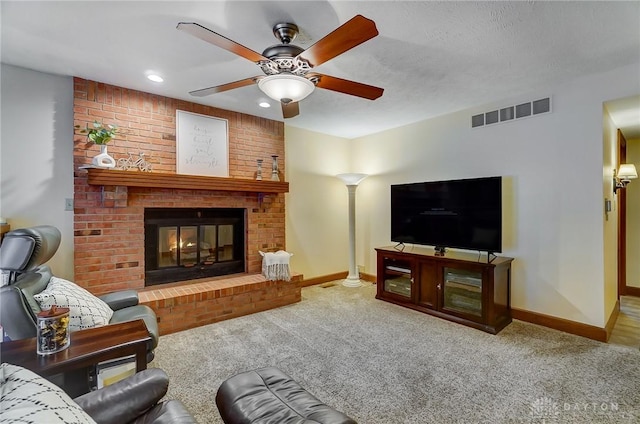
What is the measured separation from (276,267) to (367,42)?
2647 mm

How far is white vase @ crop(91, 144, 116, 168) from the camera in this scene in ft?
9.16

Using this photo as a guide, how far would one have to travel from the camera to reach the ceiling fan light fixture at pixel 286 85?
188 centimetres

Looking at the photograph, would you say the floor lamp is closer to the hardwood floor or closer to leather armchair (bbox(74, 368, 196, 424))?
the hardwood floor

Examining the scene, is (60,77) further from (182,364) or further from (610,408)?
(610,408)

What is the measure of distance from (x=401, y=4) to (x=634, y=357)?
3285 mm

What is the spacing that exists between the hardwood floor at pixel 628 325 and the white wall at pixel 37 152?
525cm

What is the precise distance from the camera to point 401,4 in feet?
5.95

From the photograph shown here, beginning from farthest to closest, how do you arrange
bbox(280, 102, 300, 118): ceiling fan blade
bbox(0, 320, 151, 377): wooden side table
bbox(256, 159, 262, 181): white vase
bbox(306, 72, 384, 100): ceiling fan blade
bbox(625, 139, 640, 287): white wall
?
bbox(625, 139, 640, 287): white wall
bbox(256, 159, 262, 181): white vase
bbox(280, 102, 300, 118): ceiling fan blade
bbox(306, 72, 384, 100): ceiling fan blade
bbox(0, 320, 151, 377): wooden side table

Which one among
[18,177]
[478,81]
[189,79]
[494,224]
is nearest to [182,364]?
[18,177]

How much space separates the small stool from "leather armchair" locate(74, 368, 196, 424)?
0.20 metres

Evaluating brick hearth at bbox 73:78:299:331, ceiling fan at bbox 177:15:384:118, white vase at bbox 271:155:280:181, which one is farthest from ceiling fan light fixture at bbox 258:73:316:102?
white vase at bbox 271:155:280:181

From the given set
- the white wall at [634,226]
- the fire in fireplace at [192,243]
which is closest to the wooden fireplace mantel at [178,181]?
the fire in fireplace at [192,243]

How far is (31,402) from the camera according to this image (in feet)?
2.60

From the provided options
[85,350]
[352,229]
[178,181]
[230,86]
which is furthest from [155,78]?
[352,229]
